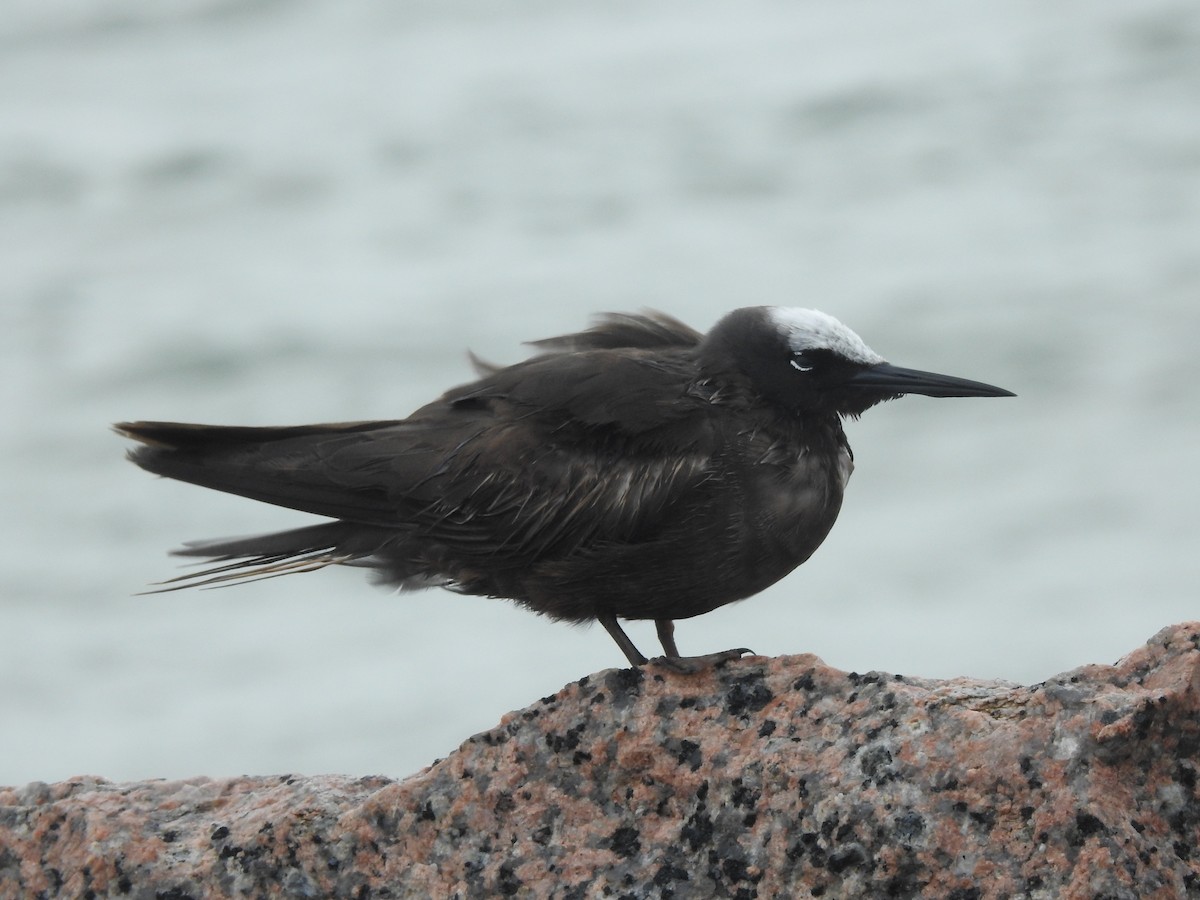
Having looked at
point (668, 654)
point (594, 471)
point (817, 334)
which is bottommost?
point (668, 654)

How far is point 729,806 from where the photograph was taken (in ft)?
14.7

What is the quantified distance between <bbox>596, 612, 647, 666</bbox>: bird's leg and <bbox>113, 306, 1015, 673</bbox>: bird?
10 mm

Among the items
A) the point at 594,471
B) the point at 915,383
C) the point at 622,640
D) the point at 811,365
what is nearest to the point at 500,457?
the point at 594,471

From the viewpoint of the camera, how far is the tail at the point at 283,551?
20.5 ft

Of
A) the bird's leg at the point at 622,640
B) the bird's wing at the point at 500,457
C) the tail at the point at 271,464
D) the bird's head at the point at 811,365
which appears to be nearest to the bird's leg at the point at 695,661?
the bird's leg at the point at 622,640

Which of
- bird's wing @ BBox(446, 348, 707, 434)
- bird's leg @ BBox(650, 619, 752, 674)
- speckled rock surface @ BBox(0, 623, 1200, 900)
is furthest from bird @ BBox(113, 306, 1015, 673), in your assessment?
speckled rock surface @ BBox(0, 623, 1200, 900)

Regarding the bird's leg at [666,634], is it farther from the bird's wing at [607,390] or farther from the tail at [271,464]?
the tail at [271,464]

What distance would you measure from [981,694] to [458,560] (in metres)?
2.14

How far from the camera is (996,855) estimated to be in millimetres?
4133

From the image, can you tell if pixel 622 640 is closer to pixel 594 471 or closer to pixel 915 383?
pixel 594 471

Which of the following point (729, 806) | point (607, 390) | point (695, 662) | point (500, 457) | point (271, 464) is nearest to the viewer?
point (729, 806)

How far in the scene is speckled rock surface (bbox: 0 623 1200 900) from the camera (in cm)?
414

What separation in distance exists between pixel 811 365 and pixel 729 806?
1.90 metres

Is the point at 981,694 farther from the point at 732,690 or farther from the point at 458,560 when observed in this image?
the point at 458,560
